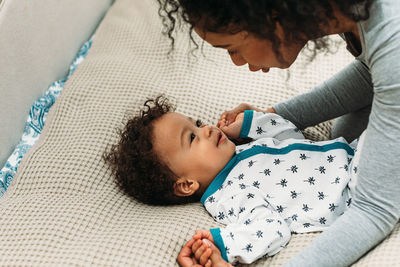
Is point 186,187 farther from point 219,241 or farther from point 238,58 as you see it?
point 238,58

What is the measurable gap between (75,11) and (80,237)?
1.05 metres

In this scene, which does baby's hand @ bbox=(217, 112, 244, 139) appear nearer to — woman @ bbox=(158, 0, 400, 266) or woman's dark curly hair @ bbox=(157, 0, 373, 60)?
woman @ bbox=(158, 0, 400, 266)

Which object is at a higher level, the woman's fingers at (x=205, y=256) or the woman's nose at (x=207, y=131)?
the woman's nose at (x=207, y=131)

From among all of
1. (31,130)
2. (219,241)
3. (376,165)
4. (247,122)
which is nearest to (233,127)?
(247,122)

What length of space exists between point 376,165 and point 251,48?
318 millimetres

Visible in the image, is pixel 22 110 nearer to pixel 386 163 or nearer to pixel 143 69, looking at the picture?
pixel 143 69

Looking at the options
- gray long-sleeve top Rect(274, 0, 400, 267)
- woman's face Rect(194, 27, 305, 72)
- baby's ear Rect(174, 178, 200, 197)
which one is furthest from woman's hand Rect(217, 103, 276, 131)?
gray long-sleeve top Rect(274, 0, 400, 267)

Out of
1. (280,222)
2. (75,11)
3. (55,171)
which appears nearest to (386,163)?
(280,222)

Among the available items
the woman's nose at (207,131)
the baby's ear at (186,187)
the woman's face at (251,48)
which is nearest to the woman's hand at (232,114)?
the woman's nose at (207,131)

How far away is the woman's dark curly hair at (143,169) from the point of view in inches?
45.8

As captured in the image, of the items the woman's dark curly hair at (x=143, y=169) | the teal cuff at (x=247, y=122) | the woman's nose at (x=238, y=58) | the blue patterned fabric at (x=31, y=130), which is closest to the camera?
the woman's nose at (x=238, y=58)

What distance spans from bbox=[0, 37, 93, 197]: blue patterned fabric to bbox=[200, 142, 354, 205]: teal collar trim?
0.61 metres

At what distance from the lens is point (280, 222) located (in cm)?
105

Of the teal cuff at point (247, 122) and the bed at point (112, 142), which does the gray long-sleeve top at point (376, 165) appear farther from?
the teal cuff at point (247, 122)
